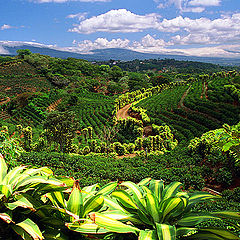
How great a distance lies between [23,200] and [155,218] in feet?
3.31

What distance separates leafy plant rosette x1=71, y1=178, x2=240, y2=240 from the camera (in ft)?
3.77

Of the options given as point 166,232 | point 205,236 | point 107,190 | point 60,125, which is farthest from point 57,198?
point 60,125

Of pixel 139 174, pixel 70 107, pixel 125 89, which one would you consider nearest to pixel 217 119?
pixel 139 174

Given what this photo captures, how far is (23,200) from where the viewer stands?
125 centimetres

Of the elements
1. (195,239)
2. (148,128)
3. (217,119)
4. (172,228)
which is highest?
Result: (172,228)

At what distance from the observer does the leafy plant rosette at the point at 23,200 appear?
1154 millimetres

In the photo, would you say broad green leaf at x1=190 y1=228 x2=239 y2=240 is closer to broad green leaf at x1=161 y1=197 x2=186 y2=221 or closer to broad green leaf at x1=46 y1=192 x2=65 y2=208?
broad green leaf at x1=161 y1=197 x2=186 y2=221

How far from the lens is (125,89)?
6494cm

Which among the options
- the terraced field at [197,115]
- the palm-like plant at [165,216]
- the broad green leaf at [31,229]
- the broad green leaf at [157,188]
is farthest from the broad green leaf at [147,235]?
the terraced field at [197,115]

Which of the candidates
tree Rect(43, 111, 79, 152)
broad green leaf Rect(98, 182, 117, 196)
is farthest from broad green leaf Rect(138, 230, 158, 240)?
tree Rect(43, 111, 79, 152)

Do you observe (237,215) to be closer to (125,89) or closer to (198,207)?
(198,207)

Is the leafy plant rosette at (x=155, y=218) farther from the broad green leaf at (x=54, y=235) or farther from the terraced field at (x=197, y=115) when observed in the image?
the terraced field at (x=197, y=115)

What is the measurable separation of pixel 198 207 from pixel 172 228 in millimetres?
3955

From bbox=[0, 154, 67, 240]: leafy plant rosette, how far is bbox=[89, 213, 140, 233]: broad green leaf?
1.23ft
